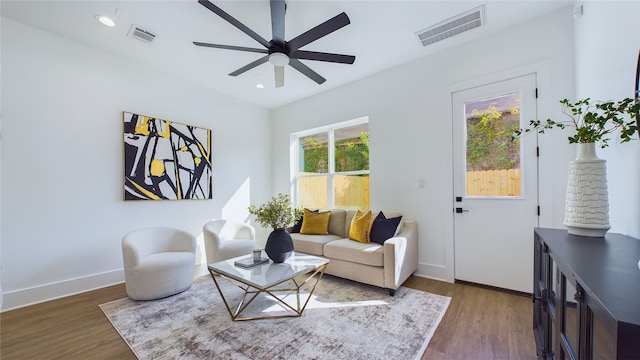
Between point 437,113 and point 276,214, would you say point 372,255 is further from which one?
point 437,113

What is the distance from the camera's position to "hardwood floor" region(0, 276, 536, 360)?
178 cm

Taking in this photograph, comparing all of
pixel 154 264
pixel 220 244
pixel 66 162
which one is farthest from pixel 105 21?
pixel 220 244

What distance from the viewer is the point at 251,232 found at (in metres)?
3.72

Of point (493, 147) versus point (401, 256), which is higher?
point (493, 147)

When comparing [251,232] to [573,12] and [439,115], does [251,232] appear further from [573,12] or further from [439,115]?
[573,12]

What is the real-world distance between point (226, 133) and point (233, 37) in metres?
1.97

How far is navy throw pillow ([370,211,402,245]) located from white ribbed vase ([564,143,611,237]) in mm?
1670

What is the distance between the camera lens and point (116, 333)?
6.63 feet

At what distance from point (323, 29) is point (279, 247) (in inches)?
76.9

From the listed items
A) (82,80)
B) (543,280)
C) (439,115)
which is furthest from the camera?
(439,115)

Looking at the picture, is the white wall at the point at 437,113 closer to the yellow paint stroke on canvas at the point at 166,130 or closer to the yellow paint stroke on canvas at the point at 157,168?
the yellow paint stroke on canvas at the point at 166,130

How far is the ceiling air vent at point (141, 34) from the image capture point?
8.73 ft

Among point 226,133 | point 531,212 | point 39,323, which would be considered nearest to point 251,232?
point 226,133

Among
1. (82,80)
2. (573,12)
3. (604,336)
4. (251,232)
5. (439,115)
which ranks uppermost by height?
(573,12)
